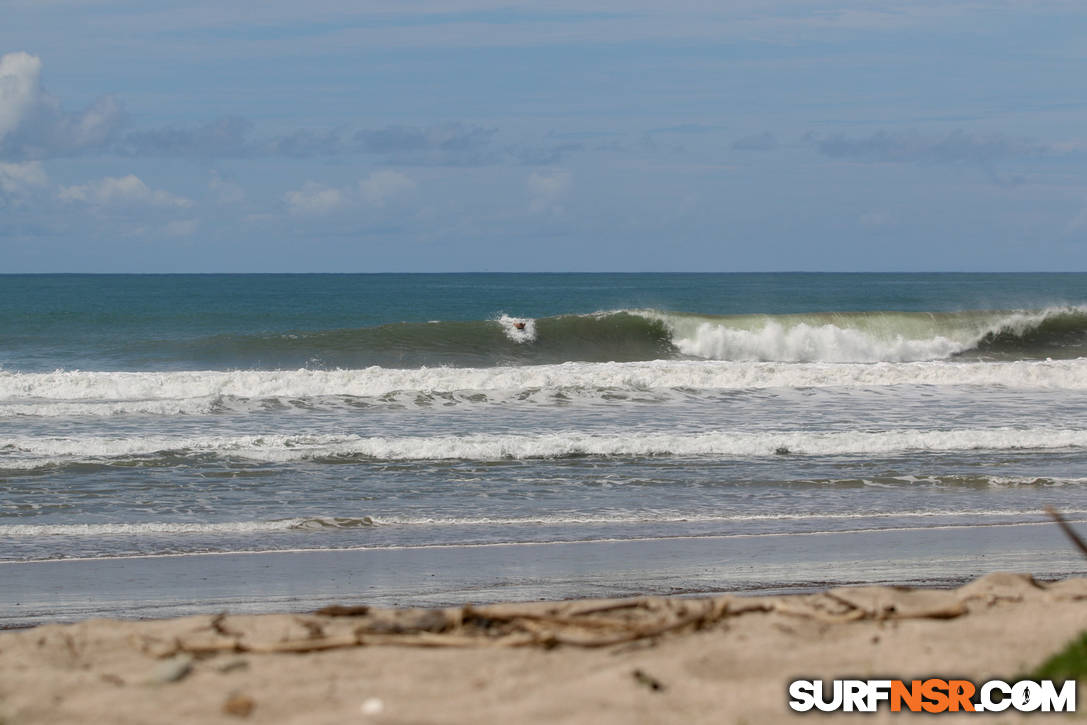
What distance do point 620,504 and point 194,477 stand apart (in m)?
4.71

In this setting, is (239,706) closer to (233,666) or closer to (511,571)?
(233,666)

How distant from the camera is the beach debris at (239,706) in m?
3.56

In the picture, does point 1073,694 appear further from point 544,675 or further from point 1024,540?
point 1024,540

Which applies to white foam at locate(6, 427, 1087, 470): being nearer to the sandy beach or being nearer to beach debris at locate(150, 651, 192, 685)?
the sandy beach

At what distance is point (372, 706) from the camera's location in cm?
361

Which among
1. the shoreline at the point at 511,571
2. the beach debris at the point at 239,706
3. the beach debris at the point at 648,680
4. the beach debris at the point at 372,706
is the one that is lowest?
the shoreline at the point at 511,571

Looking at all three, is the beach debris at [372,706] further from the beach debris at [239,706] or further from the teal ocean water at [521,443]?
the teal ocean water at [521,443]

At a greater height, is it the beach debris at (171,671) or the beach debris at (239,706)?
the beach debris at (239,706)

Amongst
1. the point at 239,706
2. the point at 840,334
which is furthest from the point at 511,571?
the point at 840,334

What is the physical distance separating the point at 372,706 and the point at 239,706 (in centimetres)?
45

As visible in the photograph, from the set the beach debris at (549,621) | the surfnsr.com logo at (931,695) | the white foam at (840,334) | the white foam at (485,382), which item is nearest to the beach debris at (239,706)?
the beach debris at (549,621)

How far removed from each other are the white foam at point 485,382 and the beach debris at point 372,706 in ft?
46.7

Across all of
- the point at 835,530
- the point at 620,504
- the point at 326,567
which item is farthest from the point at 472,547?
the point at 835,530

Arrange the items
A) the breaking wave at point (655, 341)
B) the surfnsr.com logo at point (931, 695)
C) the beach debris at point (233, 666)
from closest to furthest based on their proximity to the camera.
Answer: the surfnsr.com logo at point (931, 695)
the beach debris at point (233, 666)
the breaking wave at point (655, 341)
